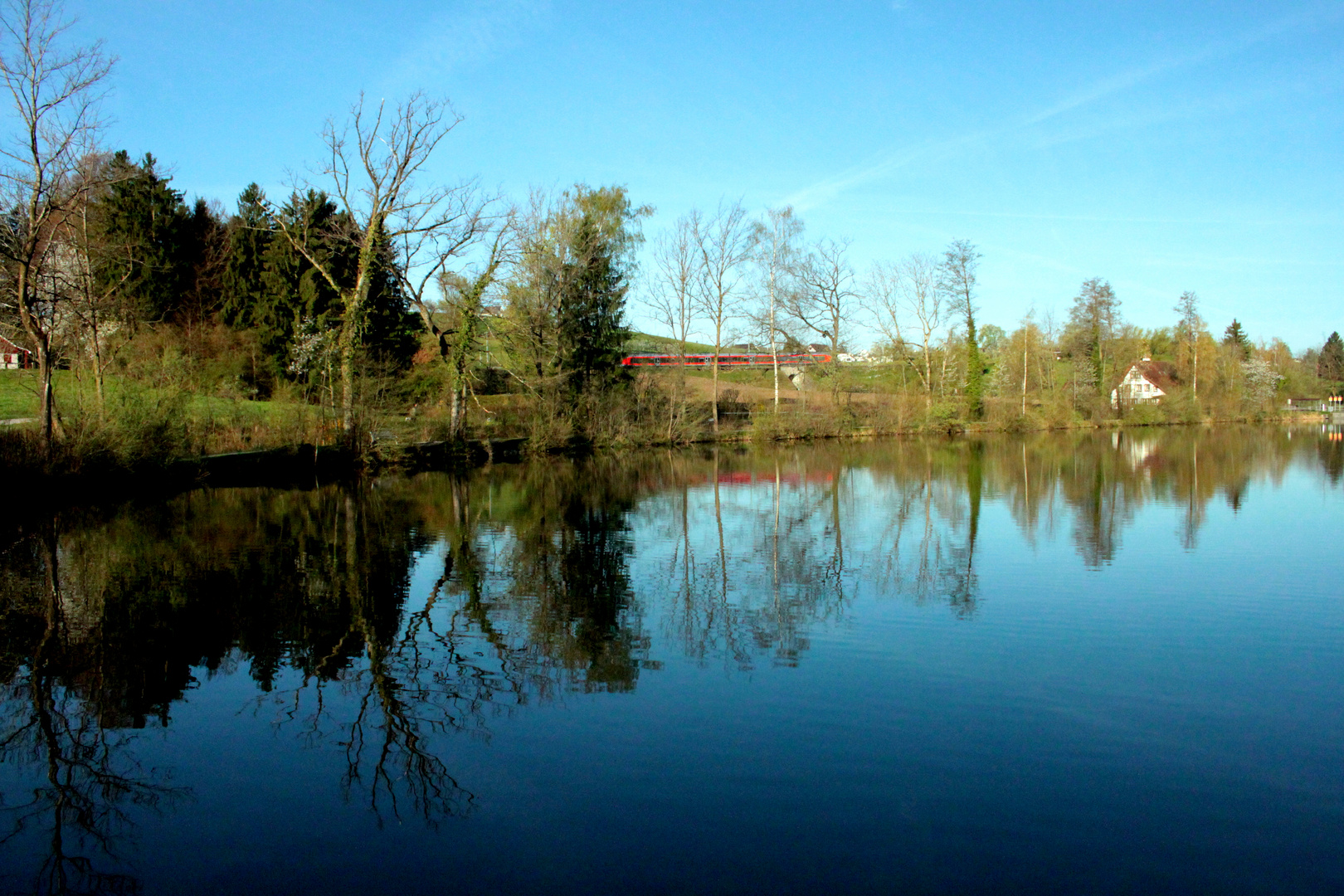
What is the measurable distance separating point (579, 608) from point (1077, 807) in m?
4.56

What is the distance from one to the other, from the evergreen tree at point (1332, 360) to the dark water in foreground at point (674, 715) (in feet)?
291

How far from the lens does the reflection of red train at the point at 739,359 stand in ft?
120

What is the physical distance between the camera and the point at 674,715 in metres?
5.20

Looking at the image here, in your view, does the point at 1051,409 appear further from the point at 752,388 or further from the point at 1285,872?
the point at 1285,872

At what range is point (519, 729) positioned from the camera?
4969 mm

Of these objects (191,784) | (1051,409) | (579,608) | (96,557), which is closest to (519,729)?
(191,784)

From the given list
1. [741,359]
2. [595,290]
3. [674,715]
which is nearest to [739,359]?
[741,359]

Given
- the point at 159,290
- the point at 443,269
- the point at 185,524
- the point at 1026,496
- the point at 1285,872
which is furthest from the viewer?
the point at 159,290

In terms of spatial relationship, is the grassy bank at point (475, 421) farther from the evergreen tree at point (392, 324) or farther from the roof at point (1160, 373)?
the roof at point (1160, 373)

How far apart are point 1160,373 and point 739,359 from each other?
37.8 m

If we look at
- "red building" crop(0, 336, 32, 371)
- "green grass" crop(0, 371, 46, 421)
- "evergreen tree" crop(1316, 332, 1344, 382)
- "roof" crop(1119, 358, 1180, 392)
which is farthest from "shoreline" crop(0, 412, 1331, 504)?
"evergreen tree" crop(1316, 332, 1344, 382)

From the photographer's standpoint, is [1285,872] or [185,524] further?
[185,524]

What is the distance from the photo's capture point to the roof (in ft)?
197

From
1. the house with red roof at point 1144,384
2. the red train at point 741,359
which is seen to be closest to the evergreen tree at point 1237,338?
the house with red roof at point 1144,384
